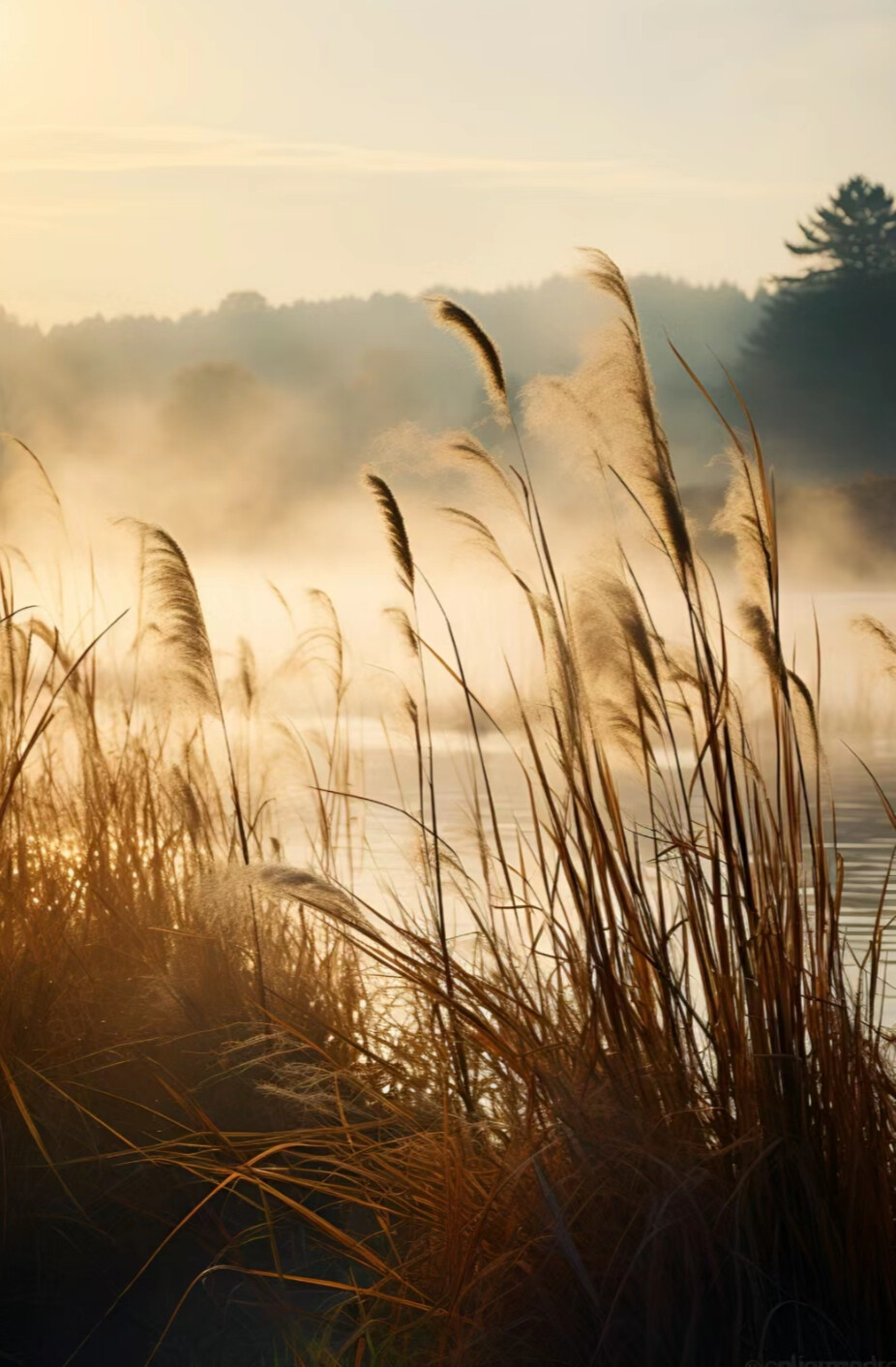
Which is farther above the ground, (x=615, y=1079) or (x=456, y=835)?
(x=456, y=835)

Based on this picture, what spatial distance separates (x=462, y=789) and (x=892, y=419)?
21950 millimetres

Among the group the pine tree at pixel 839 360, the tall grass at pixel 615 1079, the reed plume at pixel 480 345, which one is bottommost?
the tall grass at pixel 615 1079

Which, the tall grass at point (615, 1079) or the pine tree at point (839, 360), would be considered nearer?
the tall grass at point (615, 1079)

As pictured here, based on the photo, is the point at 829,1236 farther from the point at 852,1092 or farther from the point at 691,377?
the point at 691,377

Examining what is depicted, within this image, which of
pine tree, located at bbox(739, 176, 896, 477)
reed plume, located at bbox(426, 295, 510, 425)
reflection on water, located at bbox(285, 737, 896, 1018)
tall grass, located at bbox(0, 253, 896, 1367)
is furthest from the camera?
pine tree, located at bbox(739, 176, 896, 477)

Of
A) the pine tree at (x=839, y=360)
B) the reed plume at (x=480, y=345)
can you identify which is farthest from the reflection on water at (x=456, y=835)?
the pine tree at (x=839, y=360)

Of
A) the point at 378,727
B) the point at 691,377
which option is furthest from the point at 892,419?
the point at 691,377

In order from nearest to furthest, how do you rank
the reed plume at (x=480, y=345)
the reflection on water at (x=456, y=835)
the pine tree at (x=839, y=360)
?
the reed plume at (x=480, y=345), the reflection on water at (x=456, y=835), the pine tree at (x=839, y=360)

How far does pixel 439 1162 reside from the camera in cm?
177

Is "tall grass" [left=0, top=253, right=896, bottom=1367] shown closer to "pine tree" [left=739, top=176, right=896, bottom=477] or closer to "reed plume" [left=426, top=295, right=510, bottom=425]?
"reed plume" [left=426, top=295, right=510, bottom=425]

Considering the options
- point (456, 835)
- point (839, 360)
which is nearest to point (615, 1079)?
point (456, 835)

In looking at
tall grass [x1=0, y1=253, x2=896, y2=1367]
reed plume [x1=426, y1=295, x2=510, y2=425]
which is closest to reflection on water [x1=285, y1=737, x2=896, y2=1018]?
tall grass [x1=0, y1=253, x2=896, y2=1367]

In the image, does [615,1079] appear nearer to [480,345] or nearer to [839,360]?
[480,345]

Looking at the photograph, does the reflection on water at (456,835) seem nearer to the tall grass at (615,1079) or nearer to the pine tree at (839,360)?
the tall grass at (615,1079)
